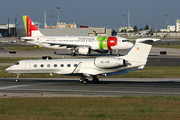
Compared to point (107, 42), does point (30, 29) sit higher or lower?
higher

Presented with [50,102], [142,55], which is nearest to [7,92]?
[50,102]

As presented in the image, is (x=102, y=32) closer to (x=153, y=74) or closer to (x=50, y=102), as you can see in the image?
(x=153, y=74)

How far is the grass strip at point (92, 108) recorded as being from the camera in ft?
49.7

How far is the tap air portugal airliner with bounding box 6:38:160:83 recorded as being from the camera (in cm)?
2670

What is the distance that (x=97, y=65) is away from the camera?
2705 cm

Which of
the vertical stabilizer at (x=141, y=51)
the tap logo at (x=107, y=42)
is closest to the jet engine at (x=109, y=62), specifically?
the vertical stabilizer at (x=141, y=51)

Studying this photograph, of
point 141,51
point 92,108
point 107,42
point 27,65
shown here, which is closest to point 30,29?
point 107,42

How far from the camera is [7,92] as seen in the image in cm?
2345

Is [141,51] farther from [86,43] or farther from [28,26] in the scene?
[28,26]

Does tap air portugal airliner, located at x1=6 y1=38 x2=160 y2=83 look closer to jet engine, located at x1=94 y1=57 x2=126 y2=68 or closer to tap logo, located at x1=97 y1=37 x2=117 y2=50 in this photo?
jet engine, located at x1=94 y1=57 x2=126 y2=68

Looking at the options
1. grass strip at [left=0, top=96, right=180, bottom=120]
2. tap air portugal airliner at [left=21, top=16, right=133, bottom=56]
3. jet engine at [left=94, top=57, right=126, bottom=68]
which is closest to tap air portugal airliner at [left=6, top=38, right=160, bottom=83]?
jet engine at [left=94, top=57, right=126, bottom=68]

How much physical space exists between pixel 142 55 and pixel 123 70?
241 cm

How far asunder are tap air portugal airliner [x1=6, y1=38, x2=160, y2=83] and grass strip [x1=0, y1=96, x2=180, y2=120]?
685cm

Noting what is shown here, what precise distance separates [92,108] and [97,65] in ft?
33.7
